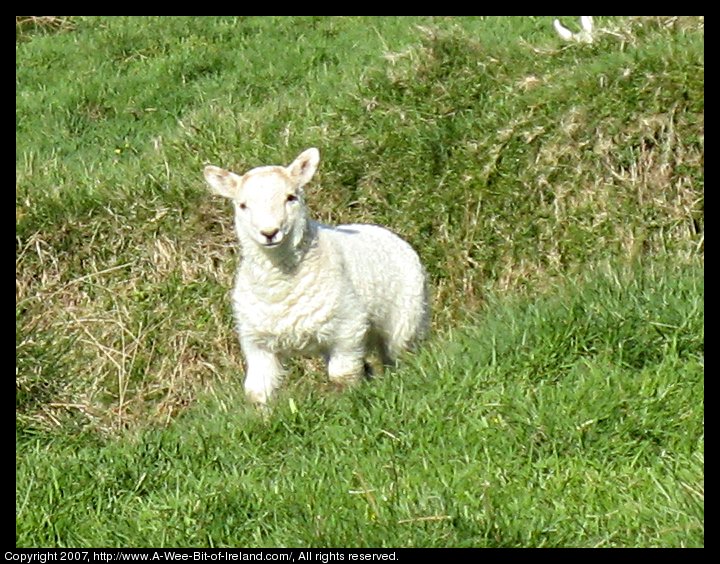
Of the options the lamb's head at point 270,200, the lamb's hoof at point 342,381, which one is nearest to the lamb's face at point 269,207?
the lamb's head at point 270,200

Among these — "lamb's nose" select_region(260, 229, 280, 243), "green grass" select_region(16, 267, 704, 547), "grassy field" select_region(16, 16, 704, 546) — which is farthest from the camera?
"lamb's nose" select_region(260, 229, 280, 243)

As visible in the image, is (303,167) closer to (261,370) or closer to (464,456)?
(261,370)

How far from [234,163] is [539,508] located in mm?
5968

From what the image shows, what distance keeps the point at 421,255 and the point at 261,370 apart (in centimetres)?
251

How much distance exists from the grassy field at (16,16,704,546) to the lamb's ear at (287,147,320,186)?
121 centimetres

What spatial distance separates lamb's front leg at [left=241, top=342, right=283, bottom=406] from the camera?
727 centimetres

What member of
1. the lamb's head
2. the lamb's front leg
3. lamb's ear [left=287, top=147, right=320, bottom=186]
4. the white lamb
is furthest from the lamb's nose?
the lamb's front leg

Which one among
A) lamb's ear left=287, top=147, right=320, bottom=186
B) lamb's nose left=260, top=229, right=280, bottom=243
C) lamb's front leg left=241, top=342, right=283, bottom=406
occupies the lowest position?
lamb's front leg left=241, top=342, right=283, bottom=406

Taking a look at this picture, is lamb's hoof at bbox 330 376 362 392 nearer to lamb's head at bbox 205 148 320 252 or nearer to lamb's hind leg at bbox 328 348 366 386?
lamb's hind leg at bbox 328 348 366 386

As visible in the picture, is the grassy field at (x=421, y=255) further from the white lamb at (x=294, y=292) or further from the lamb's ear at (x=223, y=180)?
the lamb's ear at (x=223, y=180)

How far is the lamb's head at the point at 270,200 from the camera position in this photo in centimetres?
687

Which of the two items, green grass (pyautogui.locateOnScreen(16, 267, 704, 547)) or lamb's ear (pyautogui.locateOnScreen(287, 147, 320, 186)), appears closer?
green grass (pyautogui.locateOnScreen(16, 267, 704, 547))

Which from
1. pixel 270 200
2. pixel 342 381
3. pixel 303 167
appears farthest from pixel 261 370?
pixel 303 167
